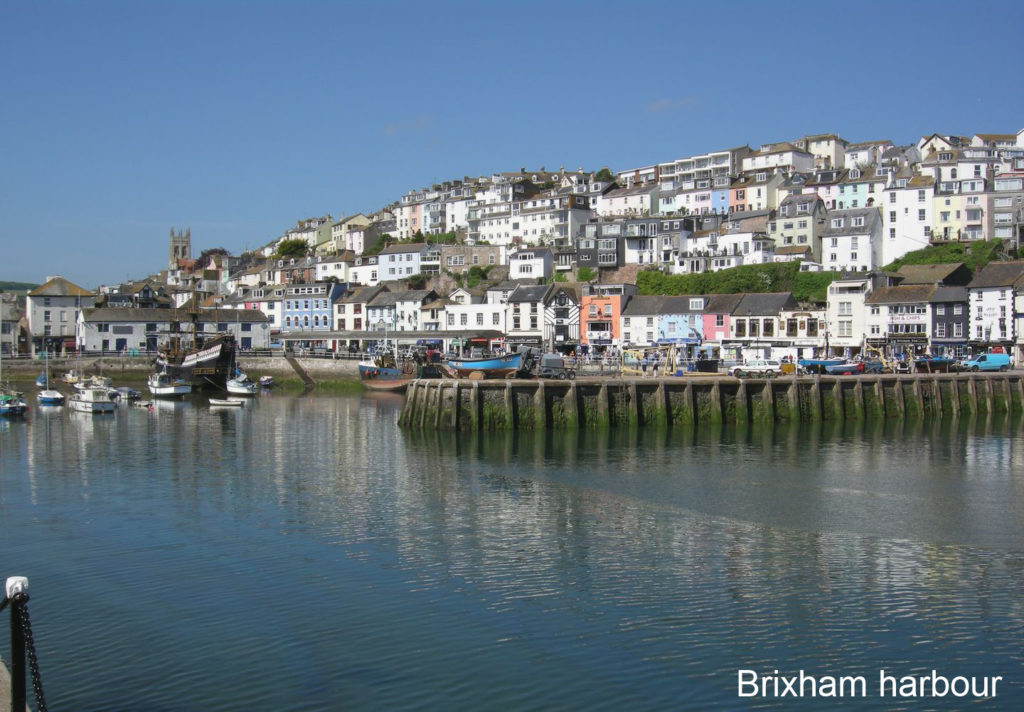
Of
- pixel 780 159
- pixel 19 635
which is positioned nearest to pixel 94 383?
pixel 19 635

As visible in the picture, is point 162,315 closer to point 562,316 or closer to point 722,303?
point 562,316

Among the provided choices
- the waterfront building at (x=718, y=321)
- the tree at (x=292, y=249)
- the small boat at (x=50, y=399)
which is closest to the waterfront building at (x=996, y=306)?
the waterfront building at (x=718, y=321)

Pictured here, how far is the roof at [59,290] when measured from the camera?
92.6 meters

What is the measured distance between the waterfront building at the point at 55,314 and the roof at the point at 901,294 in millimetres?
72963

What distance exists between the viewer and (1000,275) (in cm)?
6675

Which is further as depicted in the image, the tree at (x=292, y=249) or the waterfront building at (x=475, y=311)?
the tree at (x=292, y=249)

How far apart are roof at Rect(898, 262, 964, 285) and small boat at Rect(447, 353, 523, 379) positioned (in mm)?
33600

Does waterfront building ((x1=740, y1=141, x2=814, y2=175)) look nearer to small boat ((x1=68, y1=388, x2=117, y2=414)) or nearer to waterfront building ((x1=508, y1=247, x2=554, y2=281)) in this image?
waterfront building ((x1=508, y1=247, x2=554, y2=281))

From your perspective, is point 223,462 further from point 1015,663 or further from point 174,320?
point 174,320

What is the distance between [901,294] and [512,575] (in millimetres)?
58872

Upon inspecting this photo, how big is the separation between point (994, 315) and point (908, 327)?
18.7ft

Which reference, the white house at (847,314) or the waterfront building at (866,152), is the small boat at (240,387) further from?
the waterfront building at (866,152)

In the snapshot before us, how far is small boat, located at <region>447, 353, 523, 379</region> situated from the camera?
58719 mm

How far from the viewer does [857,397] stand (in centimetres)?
4681
